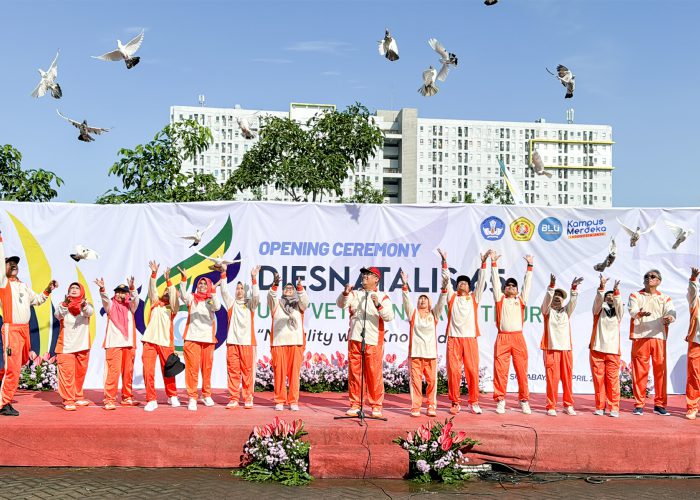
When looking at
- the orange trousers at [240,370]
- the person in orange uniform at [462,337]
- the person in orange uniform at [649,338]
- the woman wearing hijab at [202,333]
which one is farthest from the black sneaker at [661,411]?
the woman wearing hijab at [202,333]

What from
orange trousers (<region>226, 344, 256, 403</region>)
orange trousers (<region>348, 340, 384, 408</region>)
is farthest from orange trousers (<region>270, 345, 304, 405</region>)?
orange trousers (<region>348, 340, 384, 408</region>)

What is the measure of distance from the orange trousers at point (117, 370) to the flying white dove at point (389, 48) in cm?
433

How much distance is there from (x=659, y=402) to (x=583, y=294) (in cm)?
189

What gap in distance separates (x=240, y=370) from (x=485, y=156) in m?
95.0

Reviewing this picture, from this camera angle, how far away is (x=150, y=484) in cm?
592

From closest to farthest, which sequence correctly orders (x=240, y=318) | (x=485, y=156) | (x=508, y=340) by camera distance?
(x=508, y=340), (x=240, y=318), (x=485, y=156)

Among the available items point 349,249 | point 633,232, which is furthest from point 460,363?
point 633,232

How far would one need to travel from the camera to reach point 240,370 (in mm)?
8039

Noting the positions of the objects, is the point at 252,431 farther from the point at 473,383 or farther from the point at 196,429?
the point at 473,383

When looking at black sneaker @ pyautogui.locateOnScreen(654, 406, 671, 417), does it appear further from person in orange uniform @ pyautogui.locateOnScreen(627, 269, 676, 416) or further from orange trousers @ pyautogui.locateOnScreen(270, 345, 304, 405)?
orange trousers @ pyautogui.locateOnScreen(270, 345, 304, 405)

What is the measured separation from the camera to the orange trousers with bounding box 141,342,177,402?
7695mm

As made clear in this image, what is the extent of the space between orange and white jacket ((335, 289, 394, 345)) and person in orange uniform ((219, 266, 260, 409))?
1059 mm

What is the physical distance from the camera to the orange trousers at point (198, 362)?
7.87 metres

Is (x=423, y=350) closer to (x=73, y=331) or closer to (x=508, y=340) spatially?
(x=508, y=340)
